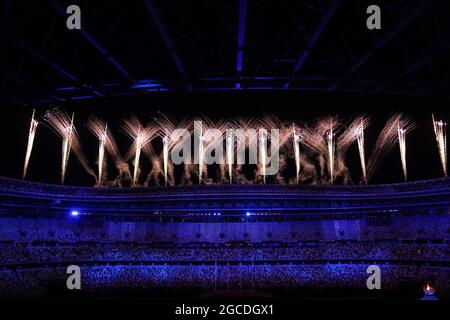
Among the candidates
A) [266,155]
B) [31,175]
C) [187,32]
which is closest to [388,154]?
[266,155]

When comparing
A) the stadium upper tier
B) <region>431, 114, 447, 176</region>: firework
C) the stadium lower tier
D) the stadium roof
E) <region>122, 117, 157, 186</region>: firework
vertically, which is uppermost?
<region>122, 117, 157, 186</region>: firework

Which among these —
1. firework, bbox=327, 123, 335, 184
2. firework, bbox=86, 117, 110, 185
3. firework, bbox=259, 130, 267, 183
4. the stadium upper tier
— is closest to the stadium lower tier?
the stadium upper tier

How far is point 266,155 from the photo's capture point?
4844cm

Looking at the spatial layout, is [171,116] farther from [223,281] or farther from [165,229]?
[223,281]

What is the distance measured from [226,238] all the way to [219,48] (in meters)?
36.9

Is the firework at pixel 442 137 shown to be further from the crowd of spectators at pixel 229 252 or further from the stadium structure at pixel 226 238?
the crowd of spectators at pixel 229 252

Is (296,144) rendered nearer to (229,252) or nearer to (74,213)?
(229,252)

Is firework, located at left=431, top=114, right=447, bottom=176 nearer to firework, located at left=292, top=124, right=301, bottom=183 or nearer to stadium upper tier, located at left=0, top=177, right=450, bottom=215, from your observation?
stadium upper tier, located at left=0, top=177, right=450, bottom=215

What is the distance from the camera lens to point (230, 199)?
44938 millimetres

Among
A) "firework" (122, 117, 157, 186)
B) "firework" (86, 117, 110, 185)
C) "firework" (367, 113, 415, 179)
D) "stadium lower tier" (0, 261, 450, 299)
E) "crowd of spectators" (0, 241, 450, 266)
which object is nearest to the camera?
"stadium lower tier" (0, 261, 450, 299)

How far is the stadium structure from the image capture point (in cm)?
3575

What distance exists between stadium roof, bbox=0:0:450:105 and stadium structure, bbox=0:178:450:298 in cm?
2514

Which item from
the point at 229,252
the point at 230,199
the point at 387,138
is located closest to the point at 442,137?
the point at 387,138

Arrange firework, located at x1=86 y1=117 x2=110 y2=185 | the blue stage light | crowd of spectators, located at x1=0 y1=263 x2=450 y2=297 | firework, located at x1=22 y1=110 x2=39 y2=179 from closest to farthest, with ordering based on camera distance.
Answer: crowd of spectators, located at x1=0 y1=263 x2=450 y2=297, firework, located at x1=22 y1=110 x2=39 y2=179, firework, located at x1=86 y1=117 x2=110 y2=185, the blue stage light
